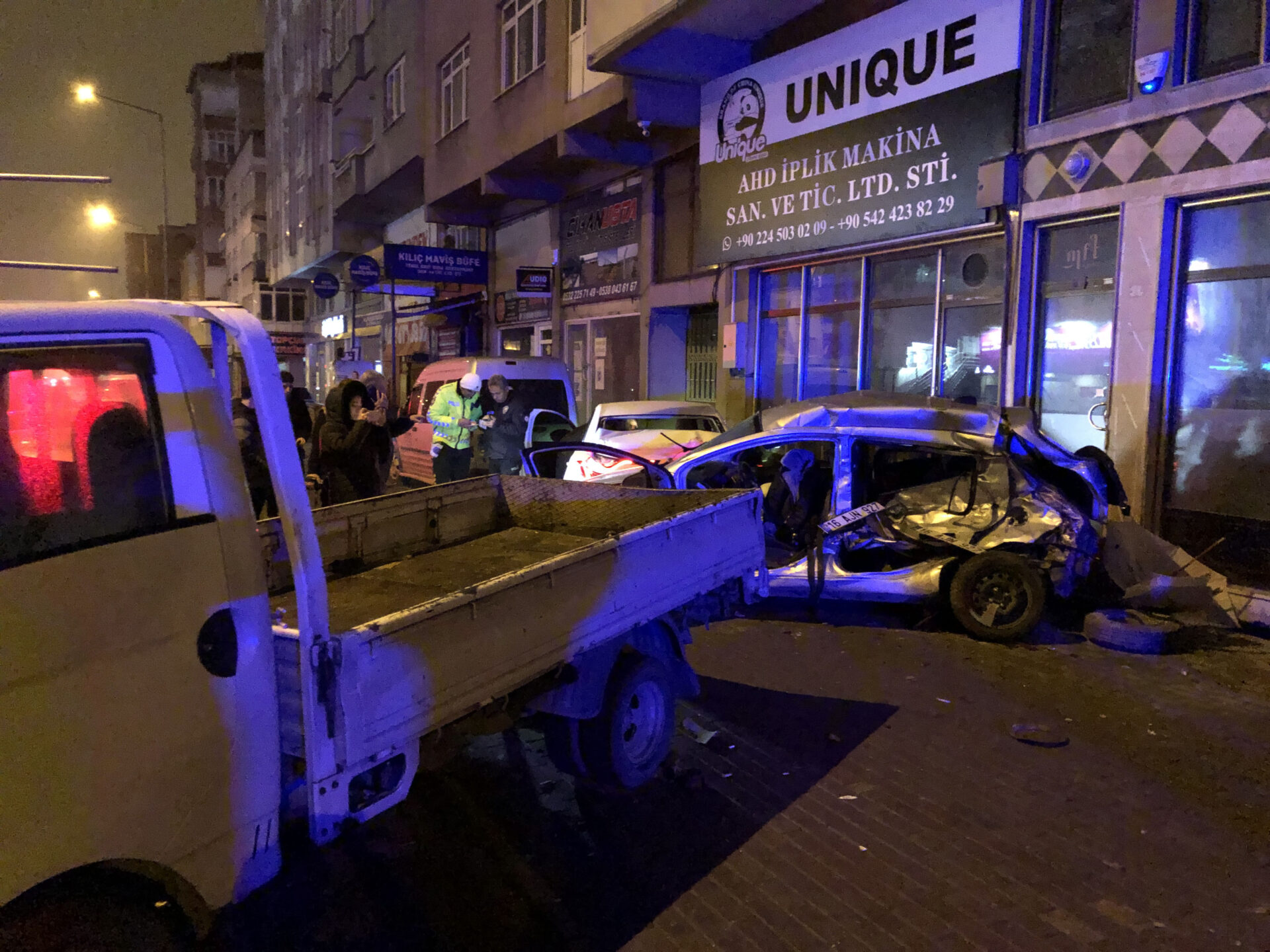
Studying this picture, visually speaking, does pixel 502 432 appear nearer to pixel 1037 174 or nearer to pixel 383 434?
pixel 383 434

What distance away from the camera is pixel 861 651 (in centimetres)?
642

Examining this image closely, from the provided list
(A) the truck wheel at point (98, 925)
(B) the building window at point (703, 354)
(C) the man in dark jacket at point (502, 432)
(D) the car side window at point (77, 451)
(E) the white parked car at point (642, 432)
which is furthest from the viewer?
(B) the building window at point (703, 354)

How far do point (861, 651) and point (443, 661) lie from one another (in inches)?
164

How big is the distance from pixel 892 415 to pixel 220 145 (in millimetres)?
76576

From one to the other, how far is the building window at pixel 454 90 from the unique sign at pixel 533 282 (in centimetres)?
373

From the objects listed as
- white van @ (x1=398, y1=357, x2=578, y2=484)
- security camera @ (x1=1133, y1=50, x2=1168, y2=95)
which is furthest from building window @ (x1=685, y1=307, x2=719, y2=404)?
security camera @ (x1=1133, y1=50, x2=1168, y2=95)

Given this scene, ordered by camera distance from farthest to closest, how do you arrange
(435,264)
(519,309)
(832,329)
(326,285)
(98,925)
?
(326,285)
(519,309)
(435,264)
(832,329)
(98,925)

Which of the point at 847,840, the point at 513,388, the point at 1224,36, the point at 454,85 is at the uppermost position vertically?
the point at 454,85

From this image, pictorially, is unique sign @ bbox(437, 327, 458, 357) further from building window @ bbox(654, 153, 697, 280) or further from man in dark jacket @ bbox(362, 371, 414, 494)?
man in dark jacket @ bbox(362, 371, 414, 494)

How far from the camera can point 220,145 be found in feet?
232

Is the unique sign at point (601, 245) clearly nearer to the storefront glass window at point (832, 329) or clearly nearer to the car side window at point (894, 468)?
the storefront glass window at point (832, 329)

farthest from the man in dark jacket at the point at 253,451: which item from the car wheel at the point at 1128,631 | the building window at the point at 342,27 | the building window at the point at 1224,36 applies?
the building window at the point at 342,27

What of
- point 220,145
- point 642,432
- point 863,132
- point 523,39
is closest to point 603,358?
point 523,39

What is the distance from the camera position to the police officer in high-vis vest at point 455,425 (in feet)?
30.6
